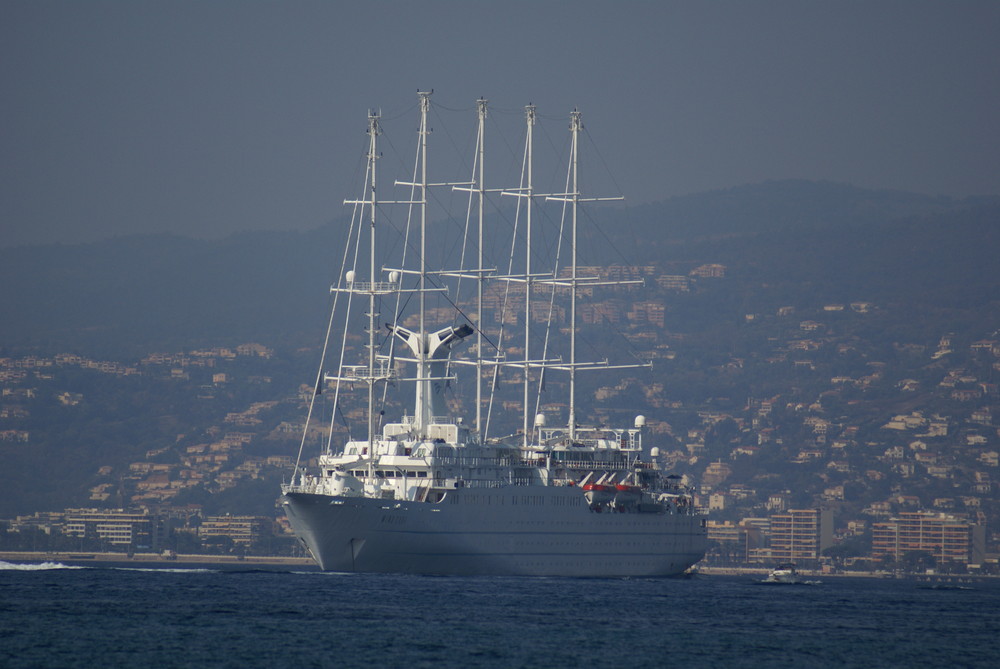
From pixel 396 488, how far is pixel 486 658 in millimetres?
30802

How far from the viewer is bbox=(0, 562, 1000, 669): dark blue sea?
54156mm

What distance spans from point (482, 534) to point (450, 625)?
78.0 ft

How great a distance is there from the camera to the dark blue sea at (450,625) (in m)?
54.2

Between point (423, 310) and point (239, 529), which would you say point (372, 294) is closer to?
point (423, 310)

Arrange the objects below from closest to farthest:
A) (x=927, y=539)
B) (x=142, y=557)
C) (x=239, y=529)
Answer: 1. (x=142, y=557)
2. (x=927, y=539)
3. (x=239, y=529)

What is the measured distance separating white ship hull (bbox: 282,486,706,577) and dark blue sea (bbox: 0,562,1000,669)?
1.47 metres

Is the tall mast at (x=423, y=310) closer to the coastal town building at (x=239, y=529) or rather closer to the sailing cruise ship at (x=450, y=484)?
the sailing cruise ship at (x=450, y=484)

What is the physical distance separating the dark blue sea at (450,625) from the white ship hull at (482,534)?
1468 mm

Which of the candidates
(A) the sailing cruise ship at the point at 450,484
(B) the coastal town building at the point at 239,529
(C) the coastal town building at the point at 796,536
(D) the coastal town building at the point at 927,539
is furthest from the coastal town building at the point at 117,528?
(A) the sailing cruise ship at the point at 450,484

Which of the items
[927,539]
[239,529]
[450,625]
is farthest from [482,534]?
[239,529]

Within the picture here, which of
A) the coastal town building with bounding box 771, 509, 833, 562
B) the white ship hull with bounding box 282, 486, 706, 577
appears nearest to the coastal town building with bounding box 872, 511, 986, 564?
the coastal town building with bounding box 771, 509, 833, 562

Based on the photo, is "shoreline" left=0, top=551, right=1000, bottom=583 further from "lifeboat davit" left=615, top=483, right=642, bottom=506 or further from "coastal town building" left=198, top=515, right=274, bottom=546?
"lifeboat davit" left=615, top=483, right=642, bottom=506

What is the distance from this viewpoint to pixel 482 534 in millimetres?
85938

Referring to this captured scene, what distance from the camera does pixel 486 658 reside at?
54.1 m
